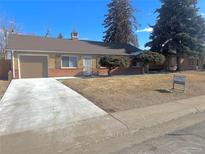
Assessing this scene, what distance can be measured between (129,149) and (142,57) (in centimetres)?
1823

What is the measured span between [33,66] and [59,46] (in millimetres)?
3939

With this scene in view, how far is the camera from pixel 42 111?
690cm

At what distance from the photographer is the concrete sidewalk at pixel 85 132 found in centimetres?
424

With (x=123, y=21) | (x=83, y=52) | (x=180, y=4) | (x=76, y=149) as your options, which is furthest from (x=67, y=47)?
(x=123, y=21)

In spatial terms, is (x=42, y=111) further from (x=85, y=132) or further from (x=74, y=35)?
(x=74, y=35)

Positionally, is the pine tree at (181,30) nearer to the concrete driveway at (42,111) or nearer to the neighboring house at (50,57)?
the neighboring house at (50,57)

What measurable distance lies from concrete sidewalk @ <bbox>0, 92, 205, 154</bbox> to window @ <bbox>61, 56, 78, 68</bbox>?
13984 mm

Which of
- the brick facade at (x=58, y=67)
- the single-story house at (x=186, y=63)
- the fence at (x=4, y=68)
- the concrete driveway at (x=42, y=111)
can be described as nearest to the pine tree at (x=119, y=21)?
the single-story house at (x=186, y=63)

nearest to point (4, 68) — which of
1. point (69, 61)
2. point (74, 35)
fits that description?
point (69, 61)

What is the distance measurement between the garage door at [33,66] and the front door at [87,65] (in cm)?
411

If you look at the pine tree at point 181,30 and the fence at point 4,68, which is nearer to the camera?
the fence at point 4,68

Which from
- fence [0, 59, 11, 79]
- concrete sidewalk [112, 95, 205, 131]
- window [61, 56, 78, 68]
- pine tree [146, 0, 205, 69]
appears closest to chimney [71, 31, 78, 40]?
window [61, 56, 78, 68]

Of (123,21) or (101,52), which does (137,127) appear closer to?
(101,52)

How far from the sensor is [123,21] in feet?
127
